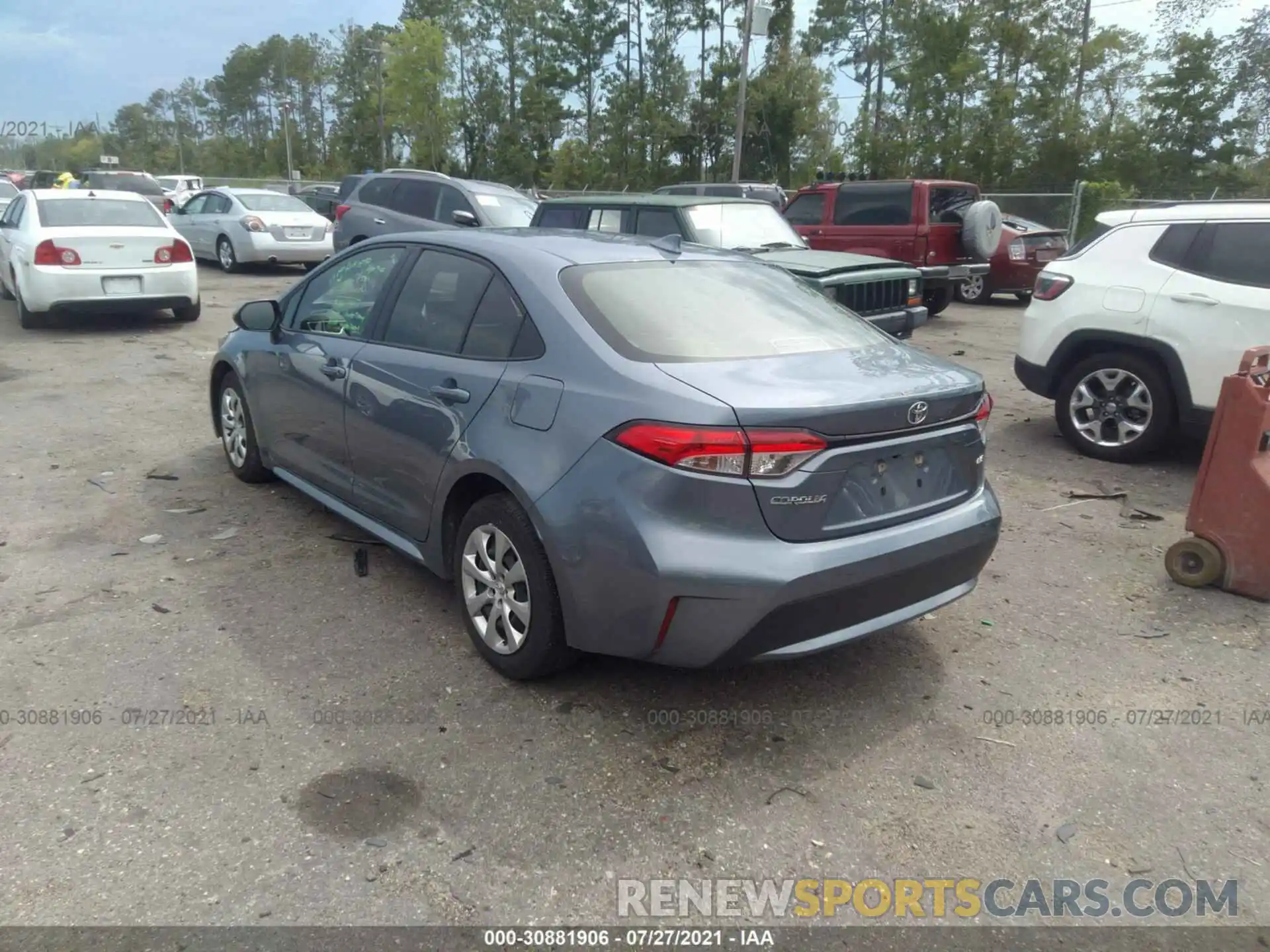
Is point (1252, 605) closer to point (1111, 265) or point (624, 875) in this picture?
point (1111, 265)

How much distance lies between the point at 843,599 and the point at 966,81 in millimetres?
38100

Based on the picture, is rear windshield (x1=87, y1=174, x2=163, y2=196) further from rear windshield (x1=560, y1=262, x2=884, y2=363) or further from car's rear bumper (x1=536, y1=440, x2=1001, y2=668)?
car's rear bumper (x1=536, y1=440, x2=1001, y2=668)

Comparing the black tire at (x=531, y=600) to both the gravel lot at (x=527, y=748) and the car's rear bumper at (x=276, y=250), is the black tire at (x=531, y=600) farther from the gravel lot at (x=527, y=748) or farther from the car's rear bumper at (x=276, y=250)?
the car's rear bumper at (x=276, y=250)

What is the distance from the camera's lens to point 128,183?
27266mm

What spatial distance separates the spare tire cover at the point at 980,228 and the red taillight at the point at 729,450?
36.6 feet

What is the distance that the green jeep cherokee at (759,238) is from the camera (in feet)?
28.6

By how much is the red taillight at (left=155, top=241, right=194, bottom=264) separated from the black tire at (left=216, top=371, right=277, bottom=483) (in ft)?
20.3

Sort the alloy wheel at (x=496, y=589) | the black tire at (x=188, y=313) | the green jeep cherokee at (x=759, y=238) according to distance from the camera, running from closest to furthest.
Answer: the alloy wheel at (x=496, y=589) < the green jeep cherokee at (x=759, y=238) < the black tire at (x=188, y=313)

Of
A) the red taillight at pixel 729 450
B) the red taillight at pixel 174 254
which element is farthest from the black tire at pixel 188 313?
the red taillight at pixel 729 450

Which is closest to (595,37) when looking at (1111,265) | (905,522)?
(1111,265)

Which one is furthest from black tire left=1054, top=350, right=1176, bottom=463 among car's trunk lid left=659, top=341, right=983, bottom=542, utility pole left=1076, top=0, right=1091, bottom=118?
utility pole left=1076, top=0, right=1091, bottom=118

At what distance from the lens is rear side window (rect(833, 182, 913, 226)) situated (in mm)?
13523

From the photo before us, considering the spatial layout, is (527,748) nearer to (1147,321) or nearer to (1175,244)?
(1147,321)

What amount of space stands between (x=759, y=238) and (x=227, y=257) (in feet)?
39.2
